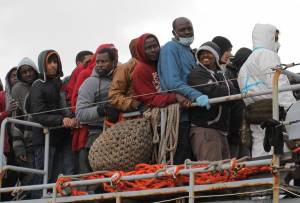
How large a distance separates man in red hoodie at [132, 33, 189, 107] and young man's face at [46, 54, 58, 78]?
4.73 feet

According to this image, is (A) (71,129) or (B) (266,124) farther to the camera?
(A) (71,129)

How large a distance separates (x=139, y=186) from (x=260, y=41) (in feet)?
7.00

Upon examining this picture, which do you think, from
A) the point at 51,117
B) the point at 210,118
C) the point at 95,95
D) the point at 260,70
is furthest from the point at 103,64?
the point at 260,70

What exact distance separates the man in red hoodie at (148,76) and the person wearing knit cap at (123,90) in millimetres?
130

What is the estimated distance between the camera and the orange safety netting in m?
6.89

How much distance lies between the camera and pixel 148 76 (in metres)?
8.46

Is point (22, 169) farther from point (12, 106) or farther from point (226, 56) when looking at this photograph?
point (226, 56)

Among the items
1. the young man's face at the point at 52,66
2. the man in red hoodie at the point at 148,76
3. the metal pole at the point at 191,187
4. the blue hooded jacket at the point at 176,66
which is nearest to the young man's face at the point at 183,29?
the blue hooded jacket at the point at 176,66

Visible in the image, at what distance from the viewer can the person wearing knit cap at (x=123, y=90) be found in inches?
334

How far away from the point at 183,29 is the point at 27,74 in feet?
8.08

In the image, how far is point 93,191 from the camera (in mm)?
8469

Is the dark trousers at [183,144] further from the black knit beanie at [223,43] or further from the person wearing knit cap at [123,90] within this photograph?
the black knit beanie at [223,43]

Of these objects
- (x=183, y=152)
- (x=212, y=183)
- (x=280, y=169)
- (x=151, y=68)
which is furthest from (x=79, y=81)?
(x=280, y=169)

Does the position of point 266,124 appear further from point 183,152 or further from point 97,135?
point 97,135
